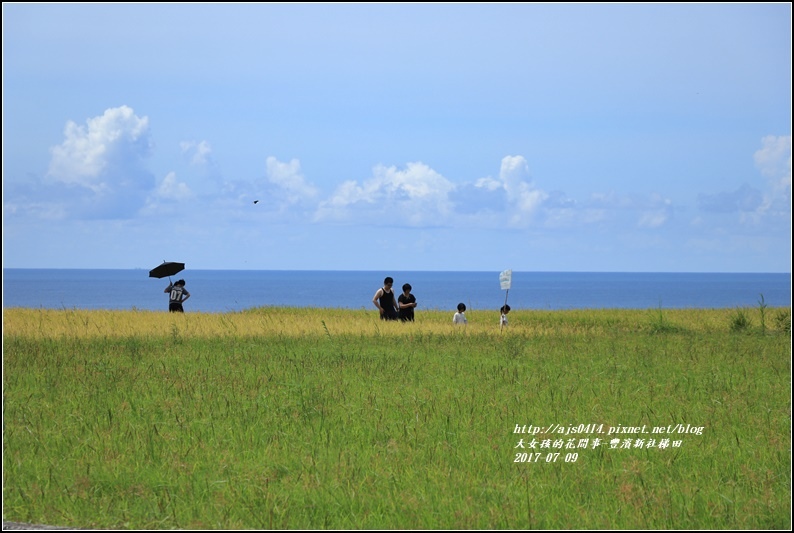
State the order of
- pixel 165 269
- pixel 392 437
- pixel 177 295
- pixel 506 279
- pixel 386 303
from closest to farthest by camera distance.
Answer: pixel 392 437, pixel 506 279, pixel 386 303, pixel 177 295, pixel 165 269

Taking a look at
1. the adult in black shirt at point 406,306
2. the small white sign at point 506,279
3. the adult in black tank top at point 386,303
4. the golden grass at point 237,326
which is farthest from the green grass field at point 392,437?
the adult in black shirt at point 406,306

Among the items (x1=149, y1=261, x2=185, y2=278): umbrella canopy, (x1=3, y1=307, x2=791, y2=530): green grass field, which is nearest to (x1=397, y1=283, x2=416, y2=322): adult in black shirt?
(x1=3, y1=307, x2=791, y2=530): green grass field

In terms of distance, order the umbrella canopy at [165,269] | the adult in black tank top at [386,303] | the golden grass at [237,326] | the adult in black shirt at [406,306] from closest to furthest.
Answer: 1. the golden grass at [237,326]
2. the adult in black tank top at [386,303]
3. the adult in black shirt at [406,306]
4. the umbrella canopy at [165,269]

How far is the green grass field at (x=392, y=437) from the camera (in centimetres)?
812

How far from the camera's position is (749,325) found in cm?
2936

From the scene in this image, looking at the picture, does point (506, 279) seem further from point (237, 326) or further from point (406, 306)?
point (237, 326)

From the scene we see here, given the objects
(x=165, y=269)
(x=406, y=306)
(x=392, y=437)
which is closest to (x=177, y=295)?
(x=165, y=269)

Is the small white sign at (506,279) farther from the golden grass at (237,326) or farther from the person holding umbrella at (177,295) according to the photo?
the person holding umbrella at (177,295)

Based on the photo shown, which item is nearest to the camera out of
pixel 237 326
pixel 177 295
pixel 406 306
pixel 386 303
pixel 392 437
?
pixel 392 437

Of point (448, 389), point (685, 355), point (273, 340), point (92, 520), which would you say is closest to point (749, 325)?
point (685, 355)

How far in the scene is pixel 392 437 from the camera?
1084 centimetres

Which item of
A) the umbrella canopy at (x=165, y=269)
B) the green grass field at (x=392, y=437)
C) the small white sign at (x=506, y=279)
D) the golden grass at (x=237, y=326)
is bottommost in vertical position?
the green grass field at (x=392, y=437)

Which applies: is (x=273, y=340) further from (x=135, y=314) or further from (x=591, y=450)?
(x=591, y=450)

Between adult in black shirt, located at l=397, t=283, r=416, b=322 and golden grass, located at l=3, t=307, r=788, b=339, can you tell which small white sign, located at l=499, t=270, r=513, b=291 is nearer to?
golden grass, located at l=3, t=307, r=788, b=339
